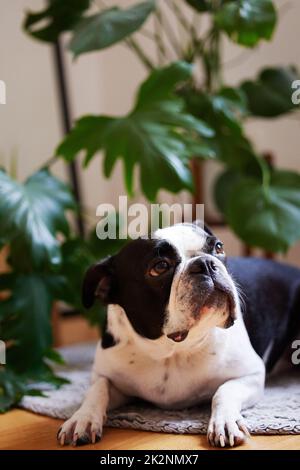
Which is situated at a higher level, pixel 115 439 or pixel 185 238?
pixel 185 238

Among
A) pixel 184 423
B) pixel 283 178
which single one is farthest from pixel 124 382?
pixel 283 178

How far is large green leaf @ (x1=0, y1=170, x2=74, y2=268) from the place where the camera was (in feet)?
5.02

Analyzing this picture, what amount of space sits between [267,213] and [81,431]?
0.81 m

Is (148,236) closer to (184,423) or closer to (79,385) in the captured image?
(184,423)

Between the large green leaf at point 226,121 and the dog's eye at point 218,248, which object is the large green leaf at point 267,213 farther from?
the dog's eye at point 218,248

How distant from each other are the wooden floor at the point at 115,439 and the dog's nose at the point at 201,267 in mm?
311

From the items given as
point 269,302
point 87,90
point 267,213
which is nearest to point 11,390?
point 269,302

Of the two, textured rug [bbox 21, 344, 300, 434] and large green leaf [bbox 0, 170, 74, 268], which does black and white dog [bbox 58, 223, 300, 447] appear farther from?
large green leaf [bbox 0, 170, 74, 268]

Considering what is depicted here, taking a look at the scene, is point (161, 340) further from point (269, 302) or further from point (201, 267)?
point (269, 302)

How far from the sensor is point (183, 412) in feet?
4.46

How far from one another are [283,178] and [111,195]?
156 cm

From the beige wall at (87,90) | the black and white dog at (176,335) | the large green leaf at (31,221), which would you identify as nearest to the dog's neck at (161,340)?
the black and white dog at (176,335)

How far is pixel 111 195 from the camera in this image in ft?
11.1

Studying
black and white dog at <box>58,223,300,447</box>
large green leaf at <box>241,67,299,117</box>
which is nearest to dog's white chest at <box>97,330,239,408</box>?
black and white dog at <box>58,223,300,447</box>
